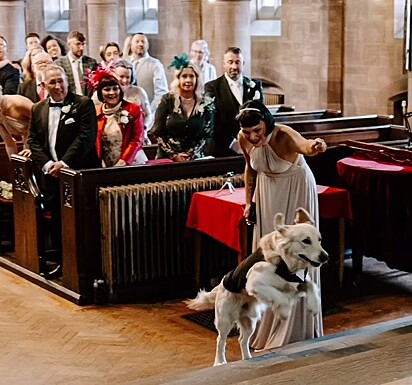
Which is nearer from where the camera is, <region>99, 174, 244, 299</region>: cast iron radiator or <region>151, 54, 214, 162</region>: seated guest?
<region>99, 174, 244, 299</region>: cast iron radiator

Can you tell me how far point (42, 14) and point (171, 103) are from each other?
525 inches

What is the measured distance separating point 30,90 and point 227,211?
9.59 feet

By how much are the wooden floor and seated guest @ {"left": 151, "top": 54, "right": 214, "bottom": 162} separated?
1.20 meters

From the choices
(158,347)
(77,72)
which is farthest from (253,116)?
(77,72)

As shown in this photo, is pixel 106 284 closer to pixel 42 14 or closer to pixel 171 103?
pixel 171 103

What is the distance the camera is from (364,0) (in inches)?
567

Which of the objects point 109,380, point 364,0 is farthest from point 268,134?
point 364,0

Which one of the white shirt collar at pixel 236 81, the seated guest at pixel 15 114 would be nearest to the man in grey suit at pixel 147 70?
the white shirt collar at pixel 236 81

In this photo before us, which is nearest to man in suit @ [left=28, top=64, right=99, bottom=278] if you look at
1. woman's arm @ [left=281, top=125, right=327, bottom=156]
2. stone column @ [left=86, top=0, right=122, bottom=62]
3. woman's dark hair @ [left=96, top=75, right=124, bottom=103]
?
woman's dark hair @ [left=96, top=75, right=124, bottom=103]

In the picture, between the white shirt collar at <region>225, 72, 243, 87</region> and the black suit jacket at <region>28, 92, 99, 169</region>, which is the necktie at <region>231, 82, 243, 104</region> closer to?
the white shirt collar at <region>225, 72, 243, 87</region>

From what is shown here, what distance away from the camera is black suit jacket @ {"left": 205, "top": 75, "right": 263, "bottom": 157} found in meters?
8.73

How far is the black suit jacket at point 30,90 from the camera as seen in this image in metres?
9.39

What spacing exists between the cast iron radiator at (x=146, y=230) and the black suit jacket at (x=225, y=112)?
900mm

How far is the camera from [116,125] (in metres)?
7.96
